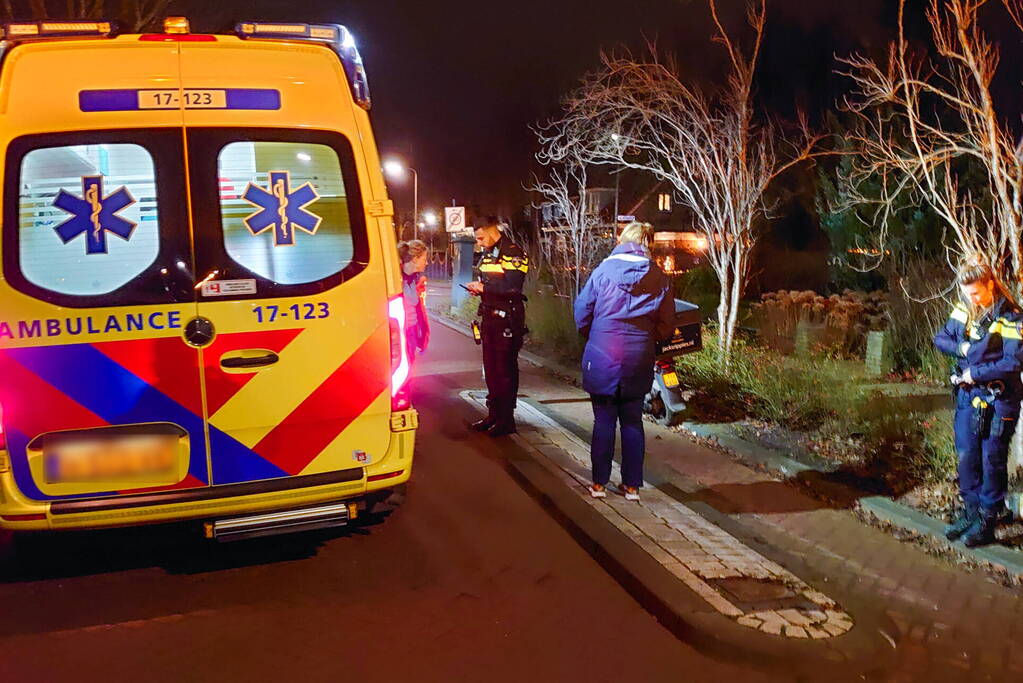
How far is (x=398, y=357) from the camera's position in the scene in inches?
173

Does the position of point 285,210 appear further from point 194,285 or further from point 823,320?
point 823,320

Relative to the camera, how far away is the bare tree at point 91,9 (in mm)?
13477

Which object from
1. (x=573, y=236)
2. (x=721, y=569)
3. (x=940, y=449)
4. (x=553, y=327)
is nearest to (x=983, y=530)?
(x=940, y=449)

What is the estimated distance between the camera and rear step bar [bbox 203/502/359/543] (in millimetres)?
4137

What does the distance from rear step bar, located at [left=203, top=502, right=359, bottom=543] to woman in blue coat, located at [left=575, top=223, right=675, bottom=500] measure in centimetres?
186

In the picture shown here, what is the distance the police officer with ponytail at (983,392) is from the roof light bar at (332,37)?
3510 millimetres

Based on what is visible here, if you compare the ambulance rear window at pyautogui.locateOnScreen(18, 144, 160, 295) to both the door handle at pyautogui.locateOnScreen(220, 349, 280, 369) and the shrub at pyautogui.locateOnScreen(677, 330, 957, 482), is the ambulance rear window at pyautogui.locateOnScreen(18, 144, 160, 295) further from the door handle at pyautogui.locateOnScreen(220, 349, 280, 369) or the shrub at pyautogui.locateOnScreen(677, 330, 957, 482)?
the shrub at pyautogui.locateOnScreen(677, 330, 957, 482)

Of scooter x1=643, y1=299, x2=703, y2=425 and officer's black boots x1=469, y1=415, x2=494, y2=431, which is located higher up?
scooter x1=643, y1=299, x2=703, y2=425

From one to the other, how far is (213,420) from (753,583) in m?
2.84

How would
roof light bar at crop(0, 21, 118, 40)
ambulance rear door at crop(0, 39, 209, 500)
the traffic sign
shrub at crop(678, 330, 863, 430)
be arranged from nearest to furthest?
ambulance rear door at crop(0, 39, 209, 500) → roof light bar at crop(0, 21, 118, 40) → shrub at crop(678, 330, 863, 430) → the traffic sign

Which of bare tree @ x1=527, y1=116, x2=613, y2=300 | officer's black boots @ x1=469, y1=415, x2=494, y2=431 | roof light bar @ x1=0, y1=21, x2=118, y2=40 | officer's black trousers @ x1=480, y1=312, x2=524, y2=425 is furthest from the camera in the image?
bare tree @ x1=527, y1=116, x2=613, y2=300

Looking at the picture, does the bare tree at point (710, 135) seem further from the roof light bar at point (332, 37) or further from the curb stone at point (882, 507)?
the roof light bar at point (332, 37)

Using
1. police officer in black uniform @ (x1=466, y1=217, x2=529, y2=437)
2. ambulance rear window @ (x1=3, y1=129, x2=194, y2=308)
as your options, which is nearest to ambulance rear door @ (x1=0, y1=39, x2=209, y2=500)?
ambulance rear window @ (x1=3, y1=129, x2=194, y2=308)

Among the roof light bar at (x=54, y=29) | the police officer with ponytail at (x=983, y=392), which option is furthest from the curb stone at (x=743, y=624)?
the roof light bar at (x=54, y=29)
